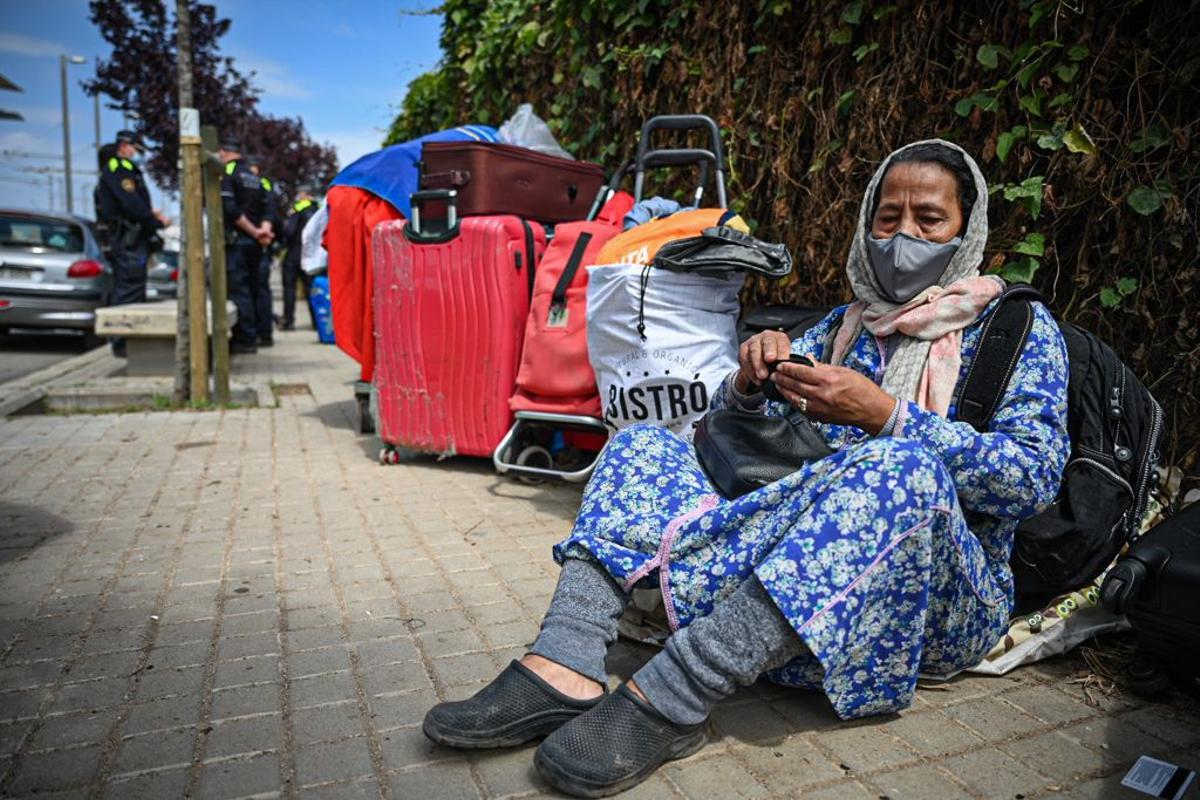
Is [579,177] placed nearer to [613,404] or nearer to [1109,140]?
[613,404]

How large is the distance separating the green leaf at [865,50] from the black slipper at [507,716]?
2744 mm

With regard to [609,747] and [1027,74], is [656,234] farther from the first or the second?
[609,747]

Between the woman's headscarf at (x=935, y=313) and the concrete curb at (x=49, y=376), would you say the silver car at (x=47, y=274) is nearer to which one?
the concrete curb at (x=49, y=376)

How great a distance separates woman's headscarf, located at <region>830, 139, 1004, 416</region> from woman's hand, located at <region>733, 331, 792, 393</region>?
28 cm

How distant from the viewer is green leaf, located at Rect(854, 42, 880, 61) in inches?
133

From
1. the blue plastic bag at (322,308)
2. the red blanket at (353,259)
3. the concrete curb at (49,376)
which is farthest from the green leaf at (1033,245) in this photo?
the blue plastic bag at (322,308)

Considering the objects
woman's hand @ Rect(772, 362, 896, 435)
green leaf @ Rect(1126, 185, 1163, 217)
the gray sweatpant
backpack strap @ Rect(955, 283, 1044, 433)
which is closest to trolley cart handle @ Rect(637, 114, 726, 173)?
green leaf @ Rect(1126, 185, 1163, 217)

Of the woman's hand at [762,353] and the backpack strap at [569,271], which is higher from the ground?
the backpack strap at [569,271]

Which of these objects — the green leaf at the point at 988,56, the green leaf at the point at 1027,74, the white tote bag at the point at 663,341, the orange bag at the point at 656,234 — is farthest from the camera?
the orange bag at the point at 656,234

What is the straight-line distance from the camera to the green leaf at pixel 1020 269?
2858 millimetres

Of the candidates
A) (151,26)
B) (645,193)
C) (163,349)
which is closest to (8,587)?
(645,193)

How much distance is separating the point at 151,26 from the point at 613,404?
15.9 meters

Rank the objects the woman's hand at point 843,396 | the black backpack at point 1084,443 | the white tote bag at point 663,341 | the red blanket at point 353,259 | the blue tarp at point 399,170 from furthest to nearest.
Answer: the red blanket at point 353,259
the blue tarp at point 399,170
the white tote bag at point 663,341
the black backpack at point 1084,443
the woman's hand at point 843,396

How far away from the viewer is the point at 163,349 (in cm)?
764
